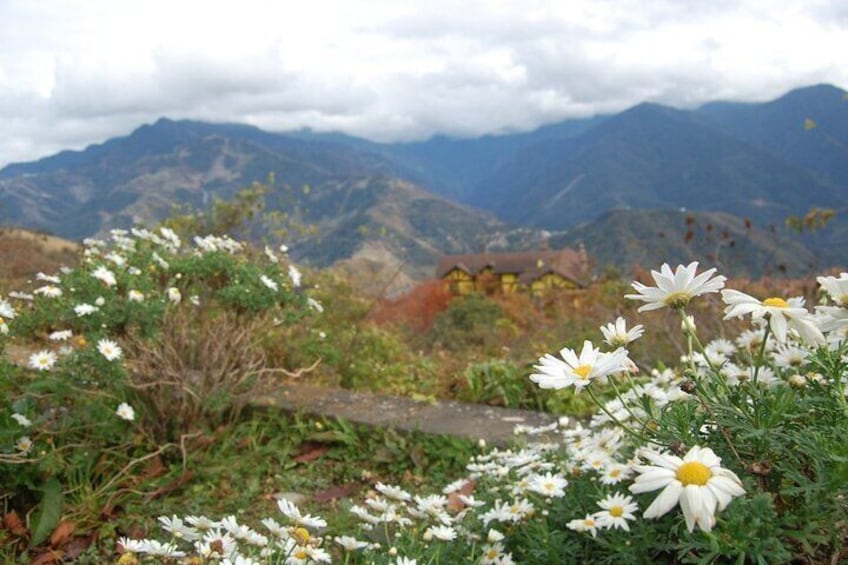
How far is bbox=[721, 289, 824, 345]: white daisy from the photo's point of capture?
120 centimetres

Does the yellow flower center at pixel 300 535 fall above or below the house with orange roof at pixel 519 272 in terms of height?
above

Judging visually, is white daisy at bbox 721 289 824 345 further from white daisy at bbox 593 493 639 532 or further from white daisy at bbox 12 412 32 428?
white daisy at bbox 12 412 32 428

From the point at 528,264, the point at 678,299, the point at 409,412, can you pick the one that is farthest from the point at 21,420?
the point at 528,264

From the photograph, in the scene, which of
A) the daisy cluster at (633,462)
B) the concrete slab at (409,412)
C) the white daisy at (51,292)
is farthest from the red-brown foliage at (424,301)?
the daisy cluster at (633,462)

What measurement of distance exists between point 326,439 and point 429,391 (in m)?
1.35

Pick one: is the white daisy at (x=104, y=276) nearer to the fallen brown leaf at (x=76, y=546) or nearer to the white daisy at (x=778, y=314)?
the fallen brown leaf at (x=76, y=546)

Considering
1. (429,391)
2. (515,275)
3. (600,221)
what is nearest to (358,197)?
(600,221)

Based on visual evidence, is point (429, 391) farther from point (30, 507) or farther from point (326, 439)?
point (30, 507)

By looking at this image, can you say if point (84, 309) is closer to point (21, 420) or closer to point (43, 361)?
point (43, 361)

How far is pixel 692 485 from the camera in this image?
1.02m

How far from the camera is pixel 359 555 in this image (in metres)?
2.21

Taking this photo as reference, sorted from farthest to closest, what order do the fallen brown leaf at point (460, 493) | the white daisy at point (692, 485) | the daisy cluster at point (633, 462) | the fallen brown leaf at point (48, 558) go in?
the fallen brown leaf at point (460, 493)
the fallen brown leaf at point (48, 558)
the daisy cluster at point (633, 462)
the white daisy at point (692, 485)

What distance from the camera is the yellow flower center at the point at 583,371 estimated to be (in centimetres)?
128

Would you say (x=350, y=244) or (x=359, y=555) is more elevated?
(x=359, y=555)
